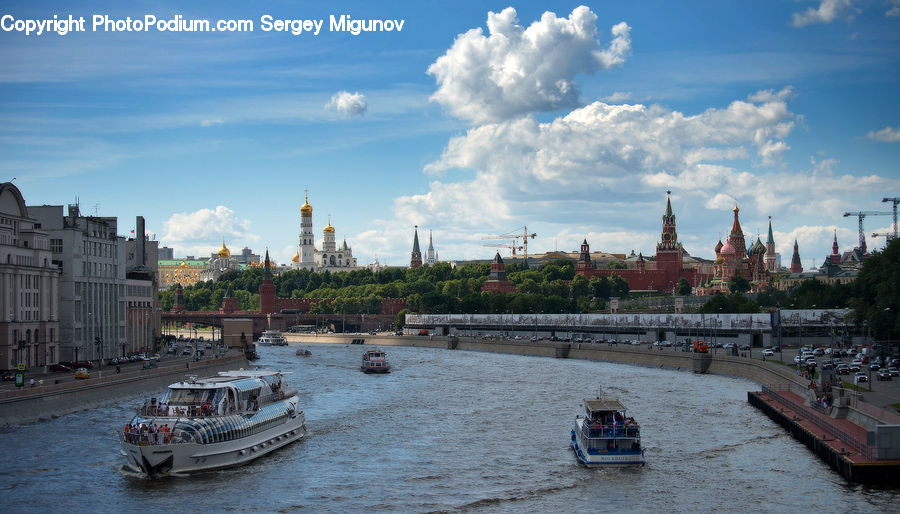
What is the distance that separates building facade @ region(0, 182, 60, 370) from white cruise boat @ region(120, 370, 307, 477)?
28.4m

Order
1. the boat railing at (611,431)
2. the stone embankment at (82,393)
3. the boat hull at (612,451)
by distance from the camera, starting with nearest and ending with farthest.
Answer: the boat hull at (612,451) < the boat railing at (611,431) < the stone embankment at (82,393)

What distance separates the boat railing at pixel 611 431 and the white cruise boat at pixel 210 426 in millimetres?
16845

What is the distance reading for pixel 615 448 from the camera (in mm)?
52688

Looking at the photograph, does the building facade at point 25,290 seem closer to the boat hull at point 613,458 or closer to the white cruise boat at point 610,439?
the white cruise boat at point 610,439

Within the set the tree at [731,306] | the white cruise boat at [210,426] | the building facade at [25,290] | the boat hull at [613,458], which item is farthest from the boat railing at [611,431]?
the tree at [731,306]

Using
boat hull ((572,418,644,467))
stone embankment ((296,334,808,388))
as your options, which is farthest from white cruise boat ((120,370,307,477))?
stone embankment ((296,334,808,388))

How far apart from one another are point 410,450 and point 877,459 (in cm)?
2391

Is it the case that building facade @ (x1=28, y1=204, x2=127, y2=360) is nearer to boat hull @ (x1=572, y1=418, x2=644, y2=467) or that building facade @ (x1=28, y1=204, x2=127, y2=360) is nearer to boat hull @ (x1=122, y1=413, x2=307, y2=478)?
boat hull @ (x1=122, y1=413, x2=307, y2=478)

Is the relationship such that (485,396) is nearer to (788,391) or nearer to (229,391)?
(788,391)

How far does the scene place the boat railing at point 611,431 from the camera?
52656mm

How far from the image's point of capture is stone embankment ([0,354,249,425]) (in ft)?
203

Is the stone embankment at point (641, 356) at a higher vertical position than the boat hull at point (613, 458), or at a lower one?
higher

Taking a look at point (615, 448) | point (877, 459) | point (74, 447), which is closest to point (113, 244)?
point (74, 447)

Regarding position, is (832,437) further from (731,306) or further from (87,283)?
(731,306)
